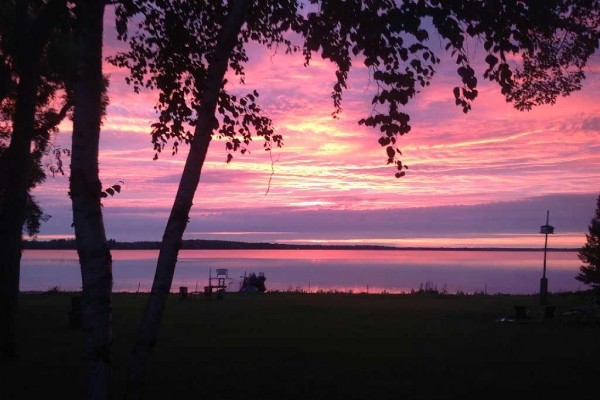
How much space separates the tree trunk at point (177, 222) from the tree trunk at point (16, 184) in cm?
585

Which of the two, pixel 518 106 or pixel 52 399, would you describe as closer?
pixel 52 399

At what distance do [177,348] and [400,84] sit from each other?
8003 millimetres

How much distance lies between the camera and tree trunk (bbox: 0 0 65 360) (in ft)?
36.2

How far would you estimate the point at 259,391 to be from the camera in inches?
357

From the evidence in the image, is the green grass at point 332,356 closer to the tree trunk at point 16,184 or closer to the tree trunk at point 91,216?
the tree trunk at point 16,184

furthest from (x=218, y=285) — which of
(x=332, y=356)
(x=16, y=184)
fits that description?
(x=16, y=184)

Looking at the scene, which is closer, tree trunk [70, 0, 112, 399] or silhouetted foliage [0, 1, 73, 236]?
tree trunk [70, 0, 112, 399]

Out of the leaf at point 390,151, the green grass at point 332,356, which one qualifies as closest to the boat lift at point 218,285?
the green grass at point 332,356

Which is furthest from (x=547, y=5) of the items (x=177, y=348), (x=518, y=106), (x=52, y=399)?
(x=177, y=348)

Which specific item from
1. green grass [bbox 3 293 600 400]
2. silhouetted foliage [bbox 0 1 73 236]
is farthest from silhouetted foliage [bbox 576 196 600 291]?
silhouetted foliage [bbox 0 1 73 236]

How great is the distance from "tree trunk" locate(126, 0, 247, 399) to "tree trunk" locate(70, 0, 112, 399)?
0.33 m

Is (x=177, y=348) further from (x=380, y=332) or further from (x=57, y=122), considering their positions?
(x=57, y=122)

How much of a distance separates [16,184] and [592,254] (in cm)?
3370

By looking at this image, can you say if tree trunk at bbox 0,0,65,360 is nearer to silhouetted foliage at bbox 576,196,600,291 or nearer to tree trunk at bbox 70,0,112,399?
tree trunk at bbox 70,0,112,399
